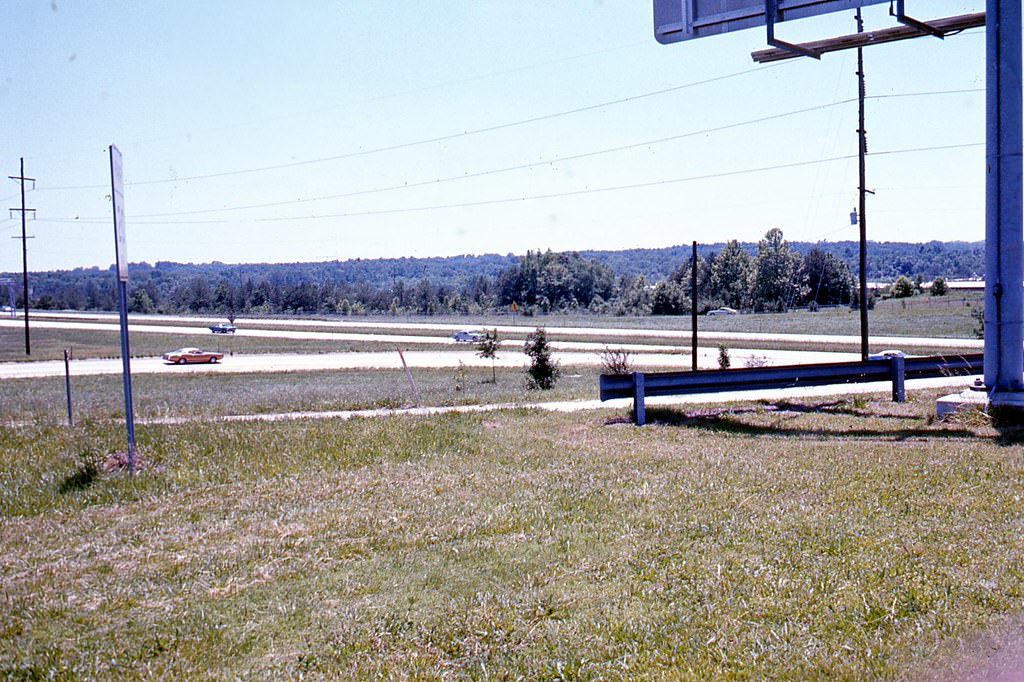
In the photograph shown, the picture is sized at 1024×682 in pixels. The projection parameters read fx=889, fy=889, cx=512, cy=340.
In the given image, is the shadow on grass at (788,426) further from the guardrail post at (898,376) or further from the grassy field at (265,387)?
the grassy field at (265,387)

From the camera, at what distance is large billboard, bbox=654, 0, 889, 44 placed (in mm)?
11617

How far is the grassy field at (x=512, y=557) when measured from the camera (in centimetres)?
445

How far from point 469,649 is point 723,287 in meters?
125

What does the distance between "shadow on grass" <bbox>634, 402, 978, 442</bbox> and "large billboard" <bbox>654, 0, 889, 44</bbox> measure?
5320 millimetres

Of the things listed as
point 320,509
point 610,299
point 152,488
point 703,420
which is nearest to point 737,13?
point 703,420

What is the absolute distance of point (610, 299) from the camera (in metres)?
150

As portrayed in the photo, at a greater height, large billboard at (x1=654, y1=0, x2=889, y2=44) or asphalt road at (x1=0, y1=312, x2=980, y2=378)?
large billboard at (x1=654, y1=0, x2=889, y2=44)

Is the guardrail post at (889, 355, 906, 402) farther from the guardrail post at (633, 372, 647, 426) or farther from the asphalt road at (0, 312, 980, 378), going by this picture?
the asphalt road at (0, 312, 980, 378)

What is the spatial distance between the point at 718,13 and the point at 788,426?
5.68m

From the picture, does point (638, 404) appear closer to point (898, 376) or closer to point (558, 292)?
point (898, 376)

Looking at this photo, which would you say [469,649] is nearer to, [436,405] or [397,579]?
[397,579]

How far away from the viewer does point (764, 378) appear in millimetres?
13789

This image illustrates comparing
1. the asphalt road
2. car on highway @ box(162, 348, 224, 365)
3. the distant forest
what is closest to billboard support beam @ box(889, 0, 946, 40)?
the asphalt road

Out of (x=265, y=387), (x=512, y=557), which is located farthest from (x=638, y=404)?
(x=265, y=387)
